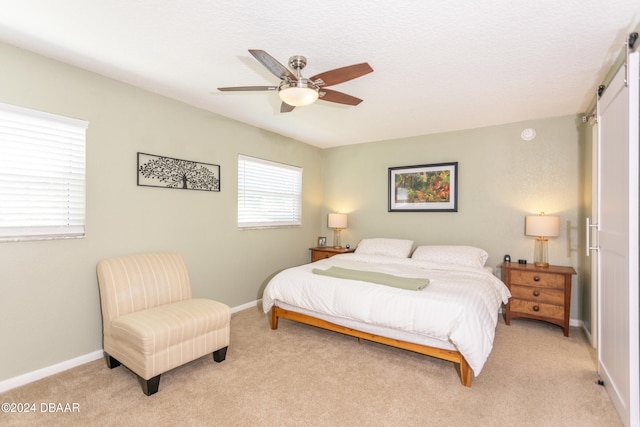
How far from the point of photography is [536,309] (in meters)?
3.54

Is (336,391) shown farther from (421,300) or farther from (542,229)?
(542,229)

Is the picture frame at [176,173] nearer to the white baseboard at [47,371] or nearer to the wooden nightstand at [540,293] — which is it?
the white baseboard at [47,371]

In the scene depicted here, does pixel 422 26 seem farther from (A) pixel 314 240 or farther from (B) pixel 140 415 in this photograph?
(A) pixel 314 240

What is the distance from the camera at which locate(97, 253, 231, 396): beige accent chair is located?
7.47 ft

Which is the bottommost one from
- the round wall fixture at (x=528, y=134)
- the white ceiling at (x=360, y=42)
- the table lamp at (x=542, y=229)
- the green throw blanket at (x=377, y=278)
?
the green throw blanket at (x=377, y=278)

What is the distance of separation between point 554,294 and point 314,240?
3.42 m

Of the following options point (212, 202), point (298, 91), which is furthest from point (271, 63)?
point (212, 202)

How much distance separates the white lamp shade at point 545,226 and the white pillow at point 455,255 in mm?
615

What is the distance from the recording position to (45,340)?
2.51m

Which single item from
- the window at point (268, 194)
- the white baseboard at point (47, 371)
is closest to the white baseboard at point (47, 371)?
the white baseboard at point (47, 371)

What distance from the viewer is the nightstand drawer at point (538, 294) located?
3.44m

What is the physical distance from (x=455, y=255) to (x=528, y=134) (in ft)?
5.84

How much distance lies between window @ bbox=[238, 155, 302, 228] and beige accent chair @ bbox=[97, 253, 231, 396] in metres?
1.42

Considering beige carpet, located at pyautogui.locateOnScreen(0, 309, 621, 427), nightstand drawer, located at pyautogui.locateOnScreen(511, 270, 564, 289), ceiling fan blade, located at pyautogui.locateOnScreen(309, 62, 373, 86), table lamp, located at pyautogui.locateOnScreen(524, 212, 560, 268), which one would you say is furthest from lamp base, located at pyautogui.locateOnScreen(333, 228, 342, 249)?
ceiling fan blade, located at pyautogui.locateOnScreen(309, 62, 373, 86)
